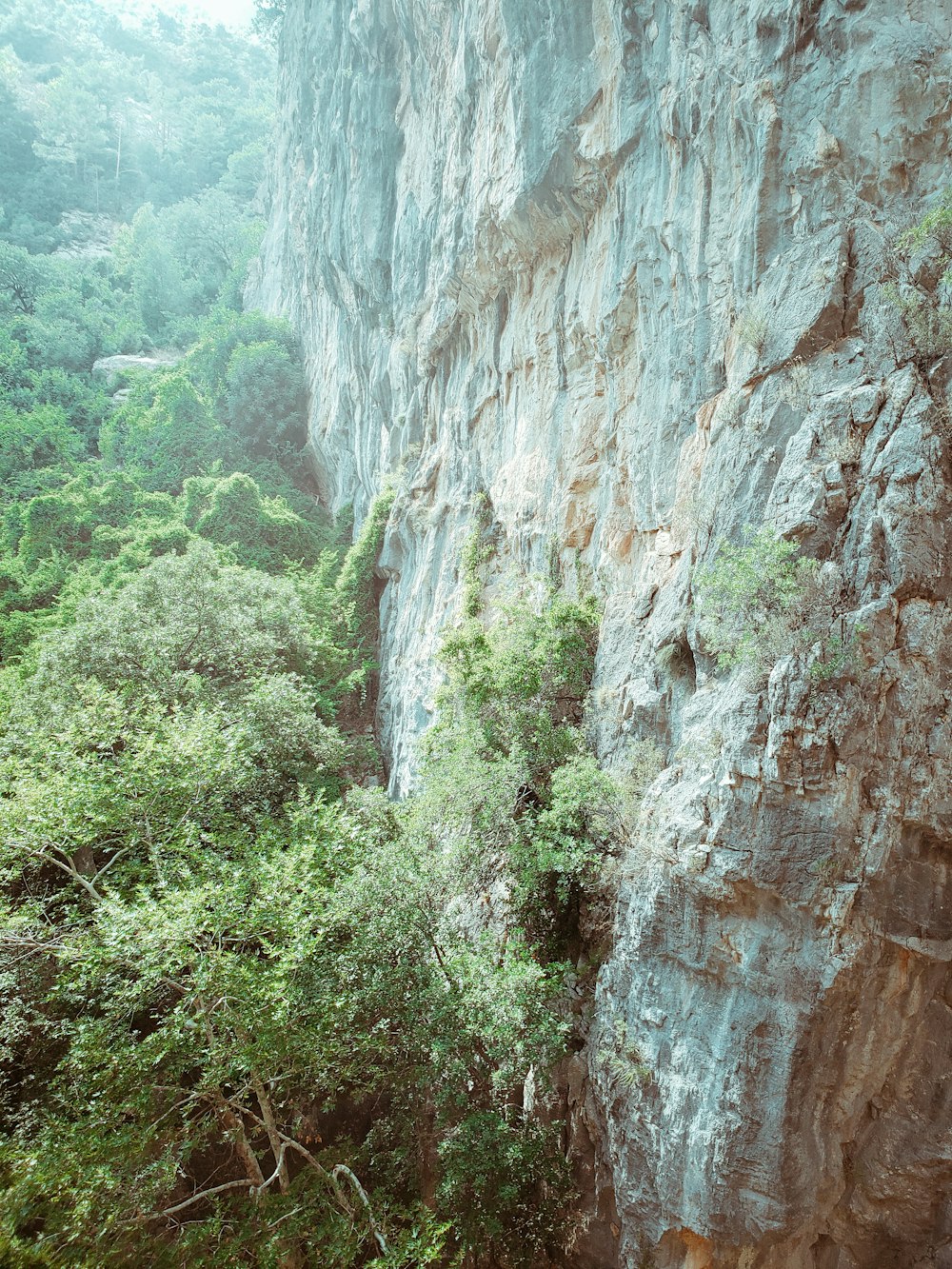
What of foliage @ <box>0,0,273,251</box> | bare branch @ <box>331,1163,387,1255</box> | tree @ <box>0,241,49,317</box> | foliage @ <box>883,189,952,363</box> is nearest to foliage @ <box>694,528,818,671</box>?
foliage @ <box>883,189,952,363</box>

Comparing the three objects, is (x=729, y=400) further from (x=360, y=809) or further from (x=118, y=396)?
(x=118, y=396)

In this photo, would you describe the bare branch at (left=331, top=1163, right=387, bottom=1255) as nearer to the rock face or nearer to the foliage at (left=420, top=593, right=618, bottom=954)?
the rock face

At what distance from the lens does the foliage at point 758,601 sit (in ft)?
22.3

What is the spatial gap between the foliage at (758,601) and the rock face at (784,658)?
0.27 m

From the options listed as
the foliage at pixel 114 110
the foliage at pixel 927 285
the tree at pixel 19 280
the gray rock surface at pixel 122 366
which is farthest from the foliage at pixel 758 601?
the foliage at pixel 114 110

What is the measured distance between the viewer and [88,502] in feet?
79.4

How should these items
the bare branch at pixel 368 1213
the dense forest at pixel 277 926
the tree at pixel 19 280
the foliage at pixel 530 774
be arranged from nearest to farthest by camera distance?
1. the bare branch at pixel 368 1213
2. the dense forest at pixel 277 926
3. the foliage at pixel 530 774
4. the tree at pixel 19 280

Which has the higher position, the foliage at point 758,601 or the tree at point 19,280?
the tree at point 19,280

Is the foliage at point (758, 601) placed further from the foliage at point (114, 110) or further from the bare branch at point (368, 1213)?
the foliage at point (114, 110)

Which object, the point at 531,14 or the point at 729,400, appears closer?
the point at 729,400

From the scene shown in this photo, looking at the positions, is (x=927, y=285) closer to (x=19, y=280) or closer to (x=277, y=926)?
(x=277, y=926)

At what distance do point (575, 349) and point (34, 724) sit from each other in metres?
11.7

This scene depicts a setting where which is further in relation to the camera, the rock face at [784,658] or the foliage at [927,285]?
the foliage at [927,285]

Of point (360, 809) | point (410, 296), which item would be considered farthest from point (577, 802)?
point (410, 296)
